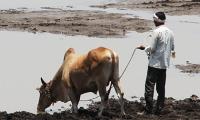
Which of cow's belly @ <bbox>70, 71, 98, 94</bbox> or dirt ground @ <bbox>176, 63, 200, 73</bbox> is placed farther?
dirt ground @ <bbox>176, 63, 200, 73</bbox>

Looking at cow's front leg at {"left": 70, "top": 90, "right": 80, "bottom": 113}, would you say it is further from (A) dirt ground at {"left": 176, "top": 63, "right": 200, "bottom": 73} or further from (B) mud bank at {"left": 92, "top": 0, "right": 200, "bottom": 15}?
(B) mud bank at {"left": 92, "top": 0, "right": 200, "bottom": 15}

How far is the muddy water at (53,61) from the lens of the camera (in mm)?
13655


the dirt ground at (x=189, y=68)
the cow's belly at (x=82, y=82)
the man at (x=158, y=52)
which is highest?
the man at (x=158, y=52)

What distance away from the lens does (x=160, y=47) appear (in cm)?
1098

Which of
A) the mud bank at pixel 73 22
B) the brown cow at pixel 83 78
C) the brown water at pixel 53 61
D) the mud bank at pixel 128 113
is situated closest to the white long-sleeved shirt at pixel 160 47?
the brown cow at pixel 83 78

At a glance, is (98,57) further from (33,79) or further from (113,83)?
(33,79)

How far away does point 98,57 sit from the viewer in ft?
34.7

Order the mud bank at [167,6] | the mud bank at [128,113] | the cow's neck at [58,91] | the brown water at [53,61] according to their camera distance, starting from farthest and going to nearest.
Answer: the mud bank at [167,6] → the brown water at [53,61] → the cow's neck at [58,91] → the mud bank at [128,113]

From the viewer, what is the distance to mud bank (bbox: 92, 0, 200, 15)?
114 feet

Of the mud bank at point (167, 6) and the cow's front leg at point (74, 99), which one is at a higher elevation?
the cow's front leg at point (74, 99)

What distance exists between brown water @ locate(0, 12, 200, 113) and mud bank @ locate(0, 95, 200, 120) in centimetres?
94

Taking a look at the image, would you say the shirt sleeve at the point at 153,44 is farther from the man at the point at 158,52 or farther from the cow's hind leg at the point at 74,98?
the cow's hind leg at the point at 74,98

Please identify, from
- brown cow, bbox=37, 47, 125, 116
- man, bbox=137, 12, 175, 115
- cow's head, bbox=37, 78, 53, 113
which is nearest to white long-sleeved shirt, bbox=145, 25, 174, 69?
man, bbox=137, 12, 175, 115

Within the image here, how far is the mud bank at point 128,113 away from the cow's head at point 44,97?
15.4 inches
